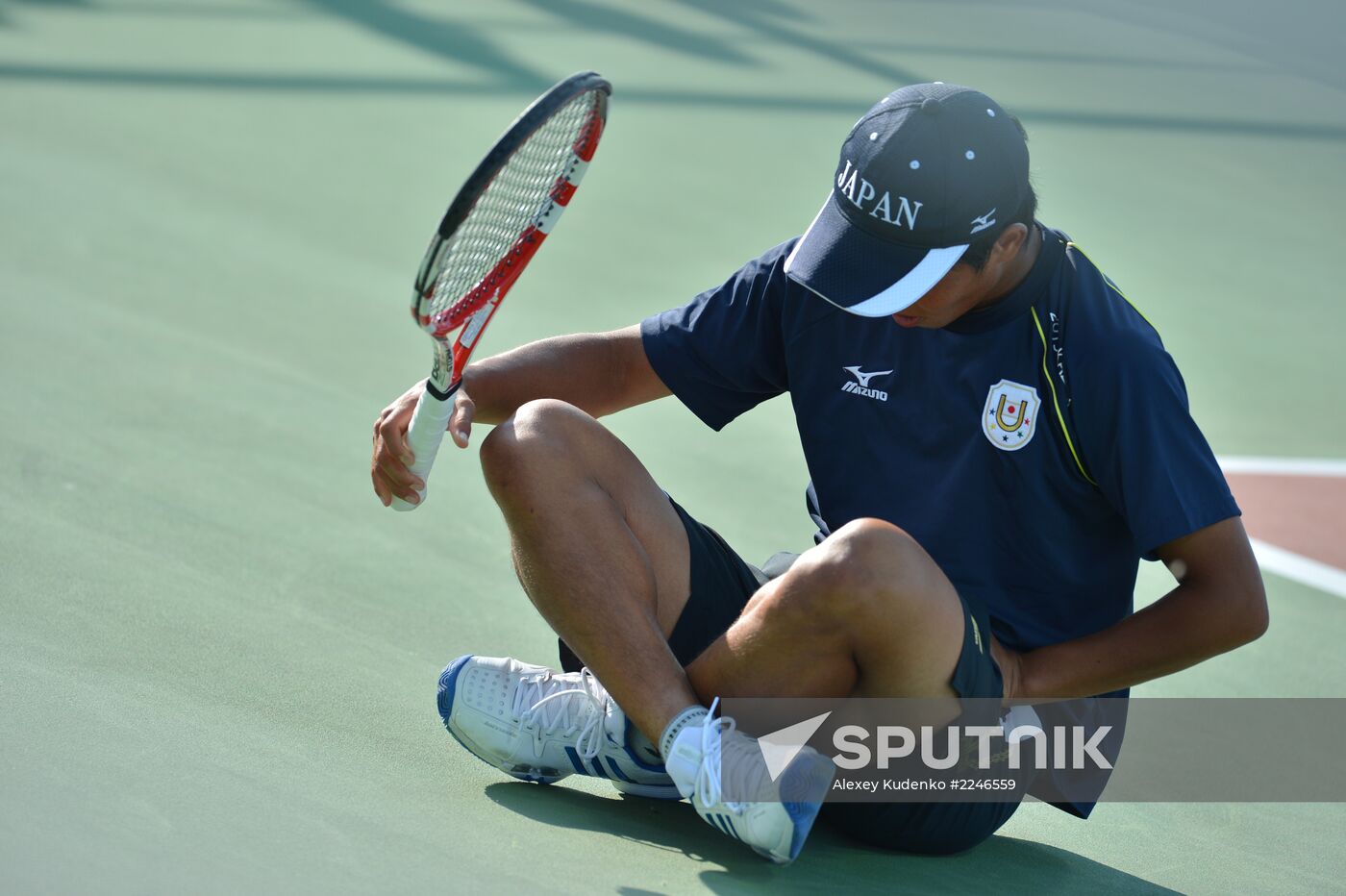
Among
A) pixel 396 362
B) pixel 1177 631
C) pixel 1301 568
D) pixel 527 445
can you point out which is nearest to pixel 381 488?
pixel 527 445

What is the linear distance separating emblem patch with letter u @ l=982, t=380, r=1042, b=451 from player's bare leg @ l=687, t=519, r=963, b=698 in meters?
0.33

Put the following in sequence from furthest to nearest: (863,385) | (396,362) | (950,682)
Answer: (396,362), (863,385), (950,682)

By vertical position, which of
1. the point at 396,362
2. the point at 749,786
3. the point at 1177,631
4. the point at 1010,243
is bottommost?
the point at 396,362

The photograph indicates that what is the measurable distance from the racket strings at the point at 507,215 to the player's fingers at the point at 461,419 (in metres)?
0.16

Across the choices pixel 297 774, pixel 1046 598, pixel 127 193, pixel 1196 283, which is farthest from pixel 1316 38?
pixel 297 774

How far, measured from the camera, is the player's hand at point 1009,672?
237cm

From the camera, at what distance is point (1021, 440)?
243cm

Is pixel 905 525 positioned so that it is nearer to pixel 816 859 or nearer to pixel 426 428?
pixel 816 859

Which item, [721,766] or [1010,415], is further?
[1010,415]

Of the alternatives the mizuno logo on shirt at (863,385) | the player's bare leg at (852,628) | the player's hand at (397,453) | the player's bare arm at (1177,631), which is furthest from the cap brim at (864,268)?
the player's hand at (397,453)

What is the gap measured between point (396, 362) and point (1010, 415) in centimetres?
281

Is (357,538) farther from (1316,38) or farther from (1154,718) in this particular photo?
(1316,38)

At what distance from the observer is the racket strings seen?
2.32 meters

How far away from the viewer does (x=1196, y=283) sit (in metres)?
6.95
